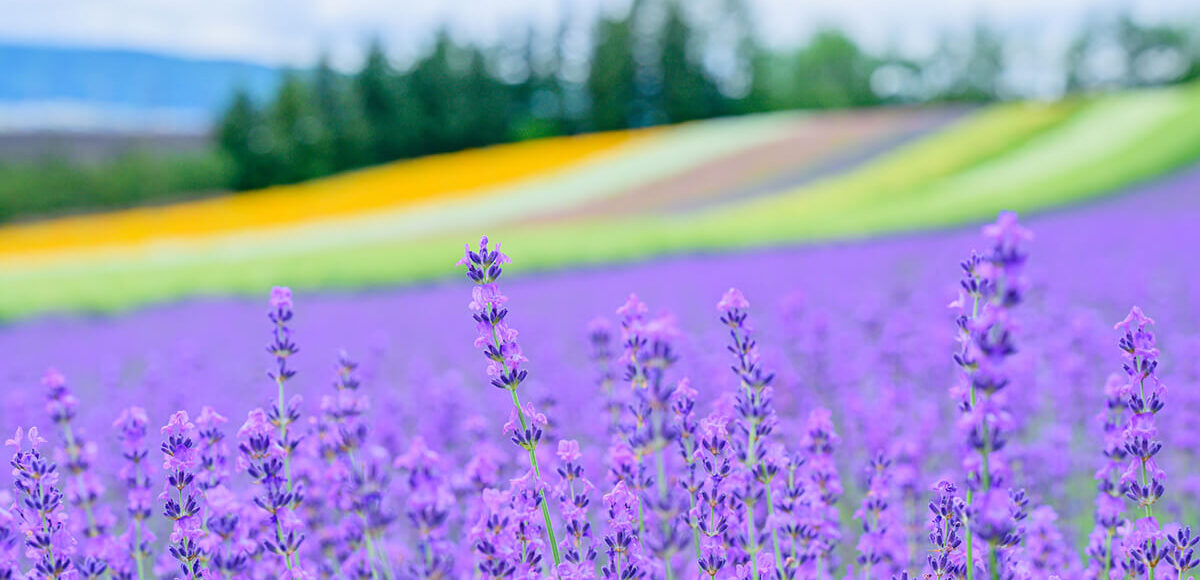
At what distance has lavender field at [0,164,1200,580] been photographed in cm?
142

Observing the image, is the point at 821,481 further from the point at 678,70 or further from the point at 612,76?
the point at 678,70

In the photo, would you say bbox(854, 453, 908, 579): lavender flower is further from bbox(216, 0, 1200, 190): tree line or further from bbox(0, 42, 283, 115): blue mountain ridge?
bbox(0, 42, 283, 115): blue mountain ridge

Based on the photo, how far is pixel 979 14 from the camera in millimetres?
45531

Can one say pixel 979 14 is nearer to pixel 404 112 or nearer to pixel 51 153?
pixel 404 112

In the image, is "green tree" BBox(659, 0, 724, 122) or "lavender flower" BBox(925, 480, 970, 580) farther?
"green tree" BBox(659, 0, 724, 122)

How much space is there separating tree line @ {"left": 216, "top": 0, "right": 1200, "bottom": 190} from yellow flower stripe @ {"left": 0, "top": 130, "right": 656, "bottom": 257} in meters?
2.08

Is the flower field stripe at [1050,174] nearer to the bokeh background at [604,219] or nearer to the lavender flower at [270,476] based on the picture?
the bokeh background at [604,219]

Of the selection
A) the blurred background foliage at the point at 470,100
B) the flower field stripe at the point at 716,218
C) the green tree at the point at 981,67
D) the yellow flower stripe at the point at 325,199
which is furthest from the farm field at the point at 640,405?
the green tree at the point at 981,67

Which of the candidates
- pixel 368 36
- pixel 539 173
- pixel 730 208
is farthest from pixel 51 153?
pixel 730 208

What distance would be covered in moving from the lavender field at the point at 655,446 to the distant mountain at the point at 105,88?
31.5 meters

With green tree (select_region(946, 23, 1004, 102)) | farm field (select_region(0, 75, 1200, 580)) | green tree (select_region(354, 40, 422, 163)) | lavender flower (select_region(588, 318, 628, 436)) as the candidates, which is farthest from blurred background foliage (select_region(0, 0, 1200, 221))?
lavender flower (select_region(588, 318, 628, 436))

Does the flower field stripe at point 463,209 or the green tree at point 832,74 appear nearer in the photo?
the flower field stripe at point 463,209

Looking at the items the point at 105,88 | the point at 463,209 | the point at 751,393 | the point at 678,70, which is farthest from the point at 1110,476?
the point at 105,88

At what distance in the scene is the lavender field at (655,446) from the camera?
1.42m
